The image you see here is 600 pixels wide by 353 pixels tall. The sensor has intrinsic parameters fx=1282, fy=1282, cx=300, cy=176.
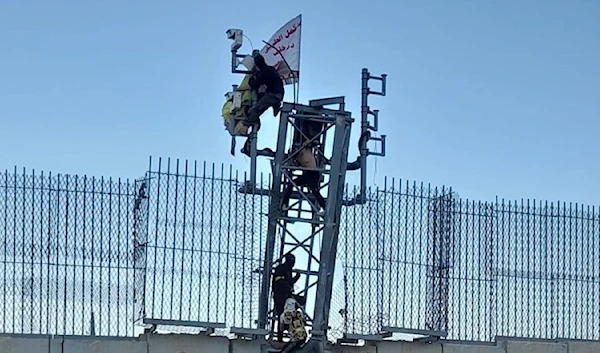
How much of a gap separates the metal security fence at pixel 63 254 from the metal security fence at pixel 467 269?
2924 millimetres

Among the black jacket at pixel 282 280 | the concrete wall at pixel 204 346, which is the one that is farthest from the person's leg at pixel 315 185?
the concrete wall at pixel 204 346

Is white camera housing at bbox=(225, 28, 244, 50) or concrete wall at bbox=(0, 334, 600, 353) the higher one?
white camera housing at bbox=(225, 28, 244, 50)

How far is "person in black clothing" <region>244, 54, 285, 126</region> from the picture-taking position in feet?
49.8

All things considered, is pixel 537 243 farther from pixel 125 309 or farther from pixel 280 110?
pixel 125 309

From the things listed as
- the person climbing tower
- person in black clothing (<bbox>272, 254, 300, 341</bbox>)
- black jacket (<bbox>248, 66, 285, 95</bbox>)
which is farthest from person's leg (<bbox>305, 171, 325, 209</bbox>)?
black jacket (<bbox>248, 66, 285, 95</bbox>)

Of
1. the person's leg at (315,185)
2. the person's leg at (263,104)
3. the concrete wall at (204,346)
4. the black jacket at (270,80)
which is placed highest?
the black jacket at (270,80)

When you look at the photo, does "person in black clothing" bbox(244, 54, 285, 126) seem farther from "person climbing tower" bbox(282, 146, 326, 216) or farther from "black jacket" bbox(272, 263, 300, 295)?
"black jacket" bbox(272, 263, 300, 295)

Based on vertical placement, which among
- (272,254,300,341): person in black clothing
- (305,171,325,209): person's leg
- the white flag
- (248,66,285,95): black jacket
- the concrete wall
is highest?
the white flag

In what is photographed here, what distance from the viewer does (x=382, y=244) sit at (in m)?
16.2

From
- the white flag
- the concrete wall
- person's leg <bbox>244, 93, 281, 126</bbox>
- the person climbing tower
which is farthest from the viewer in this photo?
the person climbing tower

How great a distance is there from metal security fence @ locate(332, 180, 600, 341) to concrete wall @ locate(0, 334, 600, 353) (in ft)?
0.59

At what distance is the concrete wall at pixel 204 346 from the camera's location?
14211mm

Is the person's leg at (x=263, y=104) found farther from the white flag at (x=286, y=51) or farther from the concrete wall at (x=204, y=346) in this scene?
the concrete wall at (x=204, y=346)

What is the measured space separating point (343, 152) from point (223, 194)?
1595mm
